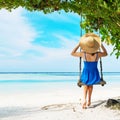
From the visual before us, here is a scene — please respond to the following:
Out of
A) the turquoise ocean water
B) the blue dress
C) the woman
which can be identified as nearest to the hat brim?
the woman

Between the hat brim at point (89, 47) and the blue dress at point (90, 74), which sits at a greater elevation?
the hat brim at point (89, 47)

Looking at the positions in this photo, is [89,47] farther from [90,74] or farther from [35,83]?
[35,83]

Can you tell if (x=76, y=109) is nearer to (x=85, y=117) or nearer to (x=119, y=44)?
(x=85, y=117)

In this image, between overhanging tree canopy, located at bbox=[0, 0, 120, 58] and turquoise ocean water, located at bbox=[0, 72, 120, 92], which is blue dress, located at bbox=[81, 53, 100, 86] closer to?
overhanging tree canopy, located at bbox=[0, 0, 120, 58]

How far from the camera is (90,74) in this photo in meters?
13.5

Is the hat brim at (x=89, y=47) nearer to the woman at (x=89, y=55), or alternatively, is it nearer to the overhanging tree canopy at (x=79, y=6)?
the woman at (x=89, y=55)

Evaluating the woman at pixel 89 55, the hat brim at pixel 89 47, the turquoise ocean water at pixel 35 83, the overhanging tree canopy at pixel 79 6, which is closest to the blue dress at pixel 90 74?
the woman at pixel 89 55

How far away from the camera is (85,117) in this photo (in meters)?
12.6

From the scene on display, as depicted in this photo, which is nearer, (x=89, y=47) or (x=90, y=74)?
(x=90, y=74)

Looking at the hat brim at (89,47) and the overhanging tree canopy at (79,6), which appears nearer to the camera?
the overhanging tree canopy at (79,6)

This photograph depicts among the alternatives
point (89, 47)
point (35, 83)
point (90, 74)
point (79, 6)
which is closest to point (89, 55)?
point (89, 47)

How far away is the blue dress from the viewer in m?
13.4

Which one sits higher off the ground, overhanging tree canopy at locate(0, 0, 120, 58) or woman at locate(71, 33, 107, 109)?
overhanging tree canopy at locate(0, 0, 120, 58)

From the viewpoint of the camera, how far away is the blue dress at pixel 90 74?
1345 cm
